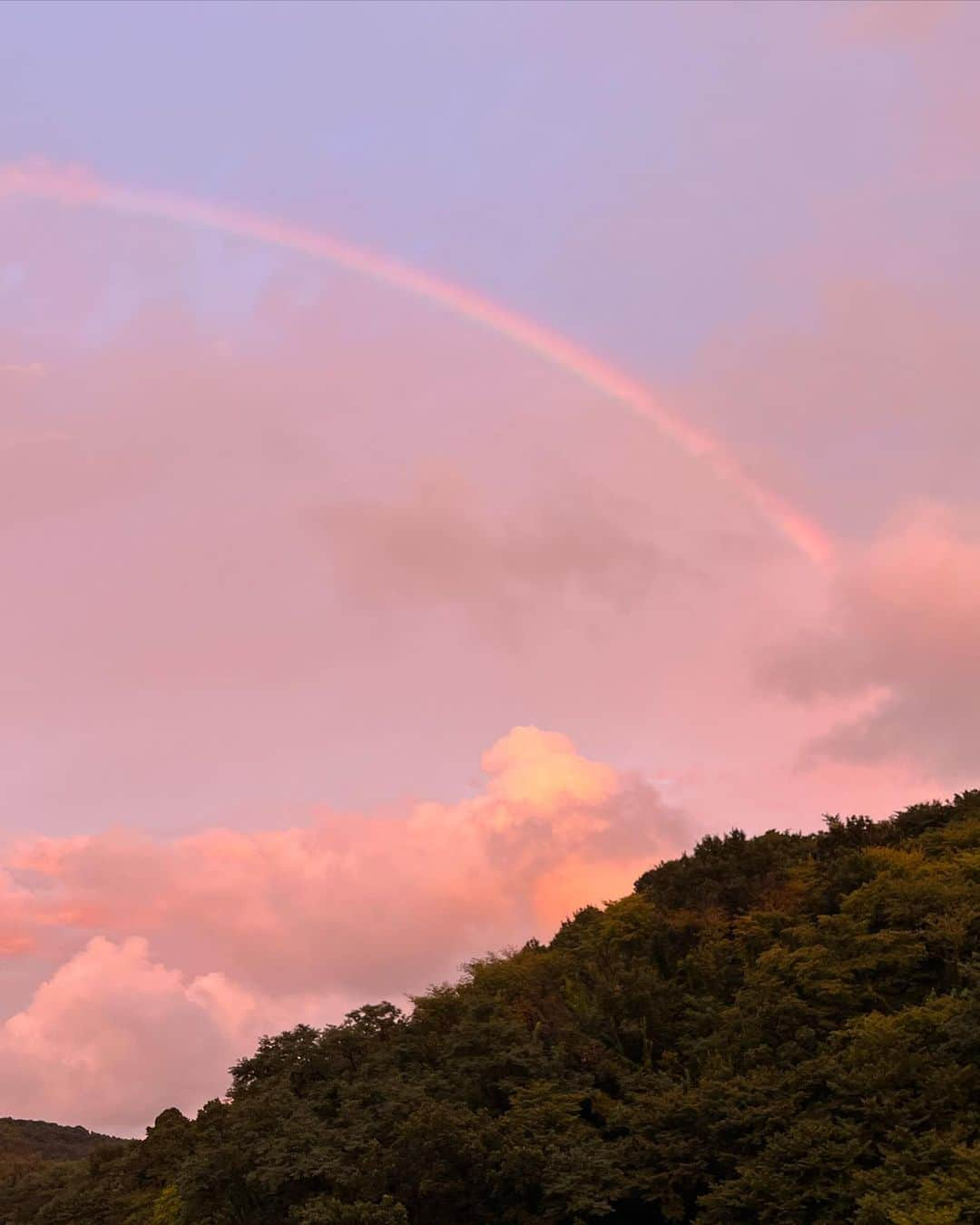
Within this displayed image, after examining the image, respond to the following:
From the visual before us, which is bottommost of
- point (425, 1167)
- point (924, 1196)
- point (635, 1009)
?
point (924, 1196)

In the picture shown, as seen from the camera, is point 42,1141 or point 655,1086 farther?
point 42,1141

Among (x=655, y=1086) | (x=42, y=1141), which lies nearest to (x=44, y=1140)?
(x=42, y=1141)

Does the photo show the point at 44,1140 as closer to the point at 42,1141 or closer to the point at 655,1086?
the point at 42,1141

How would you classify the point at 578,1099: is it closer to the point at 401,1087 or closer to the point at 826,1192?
the point at 401,1087

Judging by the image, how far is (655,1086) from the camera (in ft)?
136

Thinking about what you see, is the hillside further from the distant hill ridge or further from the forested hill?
the forested hill

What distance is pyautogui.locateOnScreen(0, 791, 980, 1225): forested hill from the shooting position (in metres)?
34.6

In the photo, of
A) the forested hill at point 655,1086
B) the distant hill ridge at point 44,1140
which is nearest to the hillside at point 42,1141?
the distant hill ridge at point 44,1140

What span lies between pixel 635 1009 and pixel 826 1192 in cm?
1486

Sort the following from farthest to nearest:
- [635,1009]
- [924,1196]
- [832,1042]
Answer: [635,1009] < [832,1042] < [924,1196]

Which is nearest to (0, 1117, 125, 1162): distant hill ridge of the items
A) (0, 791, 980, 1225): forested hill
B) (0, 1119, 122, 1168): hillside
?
(0, 1119, 122, 1168): hillside

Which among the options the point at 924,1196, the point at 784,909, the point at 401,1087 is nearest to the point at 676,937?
the point at 784,909

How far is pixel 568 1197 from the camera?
35.8 metres

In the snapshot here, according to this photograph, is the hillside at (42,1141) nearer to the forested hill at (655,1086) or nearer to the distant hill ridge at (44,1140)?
the distant hill ridge at (44,1140)
